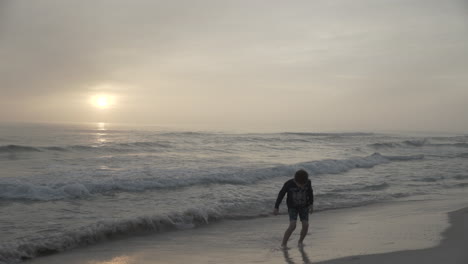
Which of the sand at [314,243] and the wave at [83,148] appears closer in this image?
the sand at [314,243]

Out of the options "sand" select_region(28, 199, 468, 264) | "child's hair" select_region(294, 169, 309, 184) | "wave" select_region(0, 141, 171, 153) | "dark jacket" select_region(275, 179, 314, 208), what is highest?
"child's hair" select_region(294, 169, 309, 184)

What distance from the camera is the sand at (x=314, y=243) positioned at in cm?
612

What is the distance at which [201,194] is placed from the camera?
41.1 ft

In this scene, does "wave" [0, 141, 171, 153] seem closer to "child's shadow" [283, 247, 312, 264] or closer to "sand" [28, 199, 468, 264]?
"sand" [28, 199, 468, 264]

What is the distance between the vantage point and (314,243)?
23.7 ft

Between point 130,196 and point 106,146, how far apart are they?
17142 mm

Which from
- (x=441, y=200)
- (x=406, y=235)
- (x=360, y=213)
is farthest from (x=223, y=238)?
(x=441, y=200)

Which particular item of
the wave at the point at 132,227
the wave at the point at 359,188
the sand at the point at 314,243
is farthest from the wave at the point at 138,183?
the sand at the point at 314,243

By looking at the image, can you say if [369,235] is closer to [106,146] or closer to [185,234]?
[185,234]

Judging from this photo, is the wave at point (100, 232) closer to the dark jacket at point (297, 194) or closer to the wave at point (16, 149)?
the dark jacket at point (297, 194)

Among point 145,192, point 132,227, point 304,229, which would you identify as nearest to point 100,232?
point 132,227

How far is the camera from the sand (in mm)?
6121

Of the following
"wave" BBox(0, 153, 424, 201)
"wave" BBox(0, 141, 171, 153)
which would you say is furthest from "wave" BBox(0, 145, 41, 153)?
"wave" BBox(0, 153, 424, 201)

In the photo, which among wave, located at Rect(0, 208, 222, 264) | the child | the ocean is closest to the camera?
wave, located at Rect(0, 208, 222, 264)
